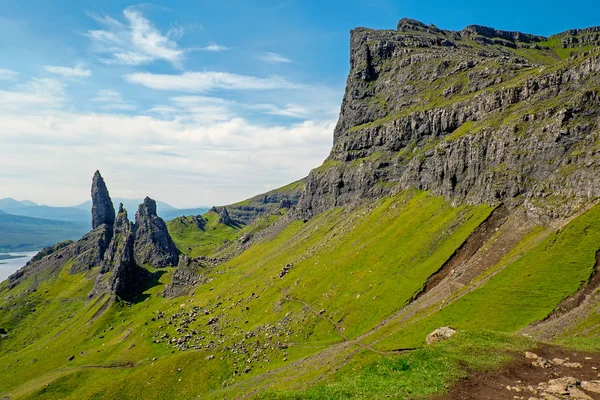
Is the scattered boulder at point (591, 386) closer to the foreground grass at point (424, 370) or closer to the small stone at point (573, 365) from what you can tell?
the small stone at point (573, 365)

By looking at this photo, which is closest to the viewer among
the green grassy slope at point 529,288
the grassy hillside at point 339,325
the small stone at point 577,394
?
the small stone at point 577,394

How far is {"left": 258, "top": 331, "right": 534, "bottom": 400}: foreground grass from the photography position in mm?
26950

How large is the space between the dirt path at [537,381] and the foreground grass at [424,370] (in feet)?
3.18

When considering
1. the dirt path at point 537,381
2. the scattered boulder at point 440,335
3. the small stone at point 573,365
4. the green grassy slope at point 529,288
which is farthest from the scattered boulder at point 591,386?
the green grassy slope at point 529,288

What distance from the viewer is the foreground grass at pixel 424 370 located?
26950 mm

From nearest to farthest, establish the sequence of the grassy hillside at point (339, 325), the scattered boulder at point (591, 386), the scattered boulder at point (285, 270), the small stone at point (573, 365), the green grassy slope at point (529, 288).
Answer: the scattered boulder at point (591, 386)
the small stone at point (573, 365)
the grassy hillside at point (339, 325)
the green grassy slope at point (529, 288)
the scattered boulder at point (285, 270)

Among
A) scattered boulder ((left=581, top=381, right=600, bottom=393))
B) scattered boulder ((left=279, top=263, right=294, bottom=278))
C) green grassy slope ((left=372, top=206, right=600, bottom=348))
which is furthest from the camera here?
scattered boulder ((left=279, top=263, right=294, bottom=278))

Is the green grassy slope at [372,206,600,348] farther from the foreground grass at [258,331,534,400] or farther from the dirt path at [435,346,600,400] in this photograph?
the dirt path at [435,346,600,400]

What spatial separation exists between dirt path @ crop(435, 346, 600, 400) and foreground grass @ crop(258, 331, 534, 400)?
0.97m

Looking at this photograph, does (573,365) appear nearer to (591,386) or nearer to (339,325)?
(591,386)

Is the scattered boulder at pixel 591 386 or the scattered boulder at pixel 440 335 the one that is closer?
the scattered boulder at pixel 591 386

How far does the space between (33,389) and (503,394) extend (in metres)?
164

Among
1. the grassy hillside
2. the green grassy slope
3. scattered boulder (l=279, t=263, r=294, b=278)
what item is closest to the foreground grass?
the grassy hillside

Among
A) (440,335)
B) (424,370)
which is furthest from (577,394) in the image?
(440,335)
